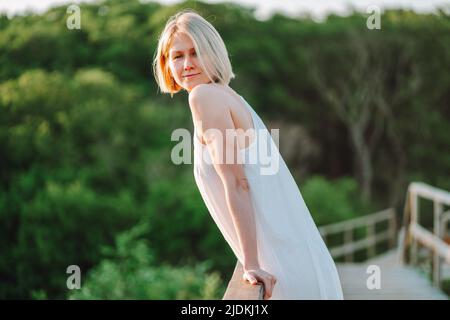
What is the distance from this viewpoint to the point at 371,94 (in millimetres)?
23734

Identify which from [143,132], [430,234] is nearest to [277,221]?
[430,234]

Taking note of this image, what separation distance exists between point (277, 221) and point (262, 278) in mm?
138

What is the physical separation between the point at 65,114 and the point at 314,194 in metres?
6.30

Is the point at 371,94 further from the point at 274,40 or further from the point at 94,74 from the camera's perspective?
the point at 94,74

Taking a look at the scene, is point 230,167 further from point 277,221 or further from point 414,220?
point 414,220

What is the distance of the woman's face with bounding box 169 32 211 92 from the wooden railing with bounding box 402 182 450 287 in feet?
13.2

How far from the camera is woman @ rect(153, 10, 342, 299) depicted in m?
1.51

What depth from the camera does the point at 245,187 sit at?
1.54 meters

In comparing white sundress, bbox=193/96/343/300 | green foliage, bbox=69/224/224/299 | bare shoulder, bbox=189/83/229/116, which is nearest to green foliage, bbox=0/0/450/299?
green foliage, bbox=69/224/224/299

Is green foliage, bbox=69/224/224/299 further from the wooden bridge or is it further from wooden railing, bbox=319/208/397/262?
wooden railing, bbox=319/208/397/262

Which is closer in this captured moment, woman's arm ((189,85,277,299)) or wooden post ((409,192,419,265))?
woman's arm ((189,85,277,299))

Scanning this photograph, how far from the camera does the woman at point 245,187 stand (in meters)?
1.51

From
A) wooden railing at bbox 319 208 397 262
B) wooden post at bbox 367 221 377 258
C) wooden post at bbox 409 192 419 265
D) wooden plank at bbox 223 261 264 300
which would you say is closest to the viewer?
wooden plank at bbox 223 261 264 300
